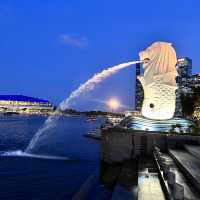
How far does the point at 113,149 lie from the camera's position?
25.7 metres

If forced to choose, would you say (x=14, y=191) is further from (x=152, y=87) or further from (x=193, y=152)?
(x=152, y=87)

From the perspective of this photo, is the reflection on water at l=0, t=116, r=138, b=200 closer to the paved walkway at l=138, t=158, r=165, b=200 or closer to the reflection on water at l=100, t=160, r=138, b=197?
the reflection on water at l=100, t=160, r=138, b=197

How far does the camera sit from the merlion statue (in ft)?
104

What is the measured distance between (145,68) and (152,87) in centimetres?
204

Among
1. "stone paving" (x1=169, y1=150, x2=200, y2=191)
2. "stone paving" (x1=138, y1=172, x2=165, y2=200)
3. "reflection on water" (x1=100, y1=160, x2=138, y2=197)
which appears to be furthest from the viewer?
"reflection on water" (x1=100, y1=160, x2=138, y2=197)

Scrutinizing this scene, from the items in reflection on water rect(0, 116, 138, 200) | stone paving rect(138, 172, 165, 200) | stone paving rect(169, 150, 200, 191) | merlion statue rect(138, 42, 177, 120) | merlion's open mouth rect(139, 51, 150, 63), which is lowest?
reflection on water rect(0, 116, 138, 200)

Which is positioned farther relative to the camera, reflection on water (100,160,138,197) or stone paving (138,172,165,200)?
reflection on water (100,160,138,197)

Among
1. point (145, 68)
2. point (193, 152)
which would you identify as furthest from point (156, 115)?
point (193, 152)

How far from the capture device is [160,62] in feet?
108

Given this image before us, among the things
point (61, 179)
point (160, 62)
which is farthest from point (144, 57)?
point (61, 179)

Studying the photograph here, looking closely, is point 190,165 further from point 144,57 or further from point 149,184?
point 144,57

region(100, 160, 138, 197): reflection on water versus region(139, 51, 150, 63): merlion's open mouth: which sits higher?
region(139, 51, 150, 63): merlion's open mouth

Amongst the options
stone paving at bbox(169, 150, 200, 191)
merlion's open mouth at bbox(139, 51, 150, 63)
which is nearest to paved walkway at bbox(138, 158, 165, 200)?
stone paving at bbox(169, 150, 200, 191)

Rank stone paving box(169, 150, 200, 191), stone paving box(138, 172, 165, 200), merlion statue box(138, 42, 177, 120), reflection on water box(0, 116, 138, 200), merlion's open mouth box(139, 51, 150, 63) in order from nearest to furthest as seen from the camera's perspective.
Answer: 1. stone paving box(138, 172, 165, 200)
2. stone paving box(169, 150, 200, 191)
3. reflection on water box(0, 116, 138, 200)
4. merlion statue box(138, 42, 177, 120)
5. merlion's open mouth box(139, 51, 150, 63)
